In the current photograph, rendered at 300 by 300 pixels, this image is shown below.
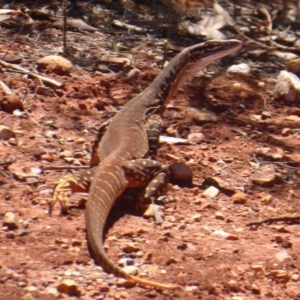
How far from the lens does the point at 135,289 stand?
4391 millimetres

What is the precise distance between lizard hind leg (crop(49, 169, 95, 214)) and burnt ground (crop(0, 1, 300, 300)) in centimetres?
8

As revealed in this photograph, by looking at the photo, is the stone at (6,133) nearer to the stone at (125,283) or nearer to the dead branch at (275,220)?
the dead branch at (275,220)

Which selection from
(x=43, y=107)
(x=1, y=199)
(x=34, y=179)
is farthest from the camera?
(x=43, y=107)

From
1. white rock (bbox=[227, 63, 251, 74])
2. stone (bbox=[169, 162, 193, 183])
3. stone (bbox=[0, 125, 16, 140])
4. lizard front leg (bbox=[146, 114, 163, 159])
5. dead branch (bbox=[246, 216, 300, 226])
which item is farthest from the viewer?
white rock (bbox=[227, 63, 251, 74])

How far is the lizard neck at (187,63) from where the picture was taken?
24.0 ft

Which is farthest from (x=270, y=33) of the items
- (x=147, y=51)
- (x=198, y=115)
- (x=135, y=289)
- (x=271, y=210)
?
(x=135, y=289)

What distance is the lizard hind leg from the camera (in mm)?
5211

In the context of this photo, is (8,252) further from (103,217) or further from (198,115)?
(198,115)

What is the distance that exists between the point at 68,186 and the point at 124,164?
1.56 ft

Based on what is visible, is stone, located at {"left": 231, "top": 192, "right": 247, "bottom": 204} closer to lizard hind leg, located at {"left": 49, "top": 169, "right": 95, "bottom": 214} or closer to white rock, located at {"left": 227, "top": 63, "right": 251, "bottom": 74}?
lizard hind leg, located at {"left": 49, "top": 169, "right": 95, "bottom": 214}

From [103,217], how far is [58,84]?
2709 millimetres

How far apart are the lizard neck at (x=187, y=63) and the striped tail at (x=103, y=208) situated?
6.40 feet

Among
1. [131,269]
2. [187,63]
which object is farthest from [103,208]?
[187,63]

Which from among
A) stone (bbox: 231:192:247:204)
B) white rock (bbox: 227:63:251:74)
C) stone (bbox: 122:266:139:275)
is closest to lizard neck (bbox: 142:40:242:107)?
white rock (bbox: 227:63:251:74)
